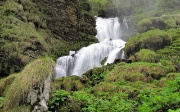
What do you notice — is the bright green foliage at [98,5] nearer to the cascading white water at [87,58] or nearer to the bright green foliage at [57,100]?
the cascading white water at [87,58]

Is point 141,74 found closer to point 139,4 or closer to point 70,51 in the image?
point 70,51

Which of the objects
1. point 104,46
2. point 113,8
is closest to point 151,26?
point 104,46

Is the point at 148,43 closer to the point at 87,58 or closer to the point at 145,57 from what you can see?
the point at 145,57

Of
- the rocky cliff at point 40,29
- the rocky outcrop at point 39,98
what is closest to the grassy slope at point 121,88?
the rocky outcrop at point 39,98

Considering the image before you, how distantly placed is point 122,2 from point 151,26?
699 inches

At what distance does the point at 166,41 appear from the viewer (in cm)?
2091

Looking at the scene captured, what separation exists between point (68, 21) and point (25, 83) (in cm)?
2300

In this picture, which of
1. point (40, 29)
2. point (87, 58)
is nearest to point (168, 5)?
point (87, 58)

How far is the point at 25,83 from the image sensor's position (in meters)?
6.64

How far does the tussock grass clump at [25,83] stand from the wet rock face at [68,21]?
68.1 ft

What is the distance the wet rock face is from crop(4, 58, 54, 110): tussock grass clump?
68.1 ft

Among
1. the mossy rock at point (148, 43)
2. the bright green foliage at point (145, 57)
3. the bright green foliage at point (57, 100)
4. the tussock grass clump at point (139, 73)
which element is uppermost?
the mossy rock at point (148, 43)

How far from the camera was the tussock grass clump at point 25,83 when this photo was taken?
658 centimetres

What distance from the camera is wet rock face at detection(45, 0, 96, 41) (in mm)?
28203
